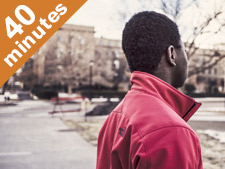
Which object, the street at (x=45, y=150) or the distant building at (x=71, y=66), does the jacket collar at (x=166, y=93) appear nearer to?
the street at (x=45, y=150)

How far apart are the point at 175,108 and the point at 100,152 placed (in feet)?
1.52

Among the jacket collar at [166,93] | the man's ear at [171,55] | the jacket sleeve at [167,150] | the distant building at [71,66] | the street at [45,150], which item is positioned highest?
the distant building at [71,66]

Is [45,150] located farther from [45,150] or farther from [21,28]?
[21,28]

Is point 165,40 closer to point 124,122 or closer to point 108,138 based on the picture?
point 124,122

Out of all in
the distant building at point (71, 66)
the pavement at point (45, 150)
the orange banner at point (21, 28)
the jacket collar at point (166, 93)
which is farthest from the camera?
the distant building at point (71, 66)

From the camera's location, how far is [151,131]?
1.08 meters

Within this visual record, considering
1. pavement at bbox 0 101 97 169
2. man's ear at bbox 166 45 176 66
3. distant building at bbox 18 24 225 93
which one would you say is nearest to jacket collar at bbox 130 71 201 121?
man's ear at bbox 166 45 176 66

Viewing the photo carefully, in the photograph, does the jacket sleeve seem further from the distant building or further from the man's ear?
the distant building

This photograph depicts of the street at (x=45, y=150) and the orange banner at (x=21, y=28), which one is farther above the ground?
the orange banner at (x=21, y=28)

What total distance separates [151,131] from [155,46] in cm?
44

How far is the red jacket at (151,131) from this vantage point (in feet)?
3.43

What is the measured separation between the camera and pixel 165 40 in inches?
52.4

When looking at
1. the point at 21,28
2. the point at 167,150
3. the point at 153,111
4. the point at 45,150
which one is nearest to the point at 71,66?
the point at 21,28

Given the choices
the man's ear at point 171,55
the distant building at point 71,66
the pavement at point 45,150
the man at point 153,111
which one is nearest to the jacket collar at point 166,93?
the man at point 153,111
